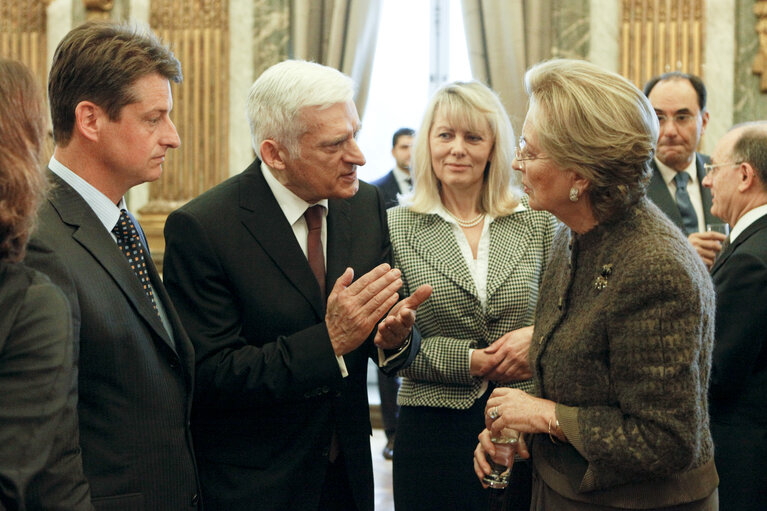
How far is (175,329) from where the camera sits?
6.24 ft

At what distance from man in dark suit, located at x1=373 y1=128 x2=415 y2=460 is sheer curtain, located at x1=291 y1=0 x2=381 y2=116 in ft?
1.97

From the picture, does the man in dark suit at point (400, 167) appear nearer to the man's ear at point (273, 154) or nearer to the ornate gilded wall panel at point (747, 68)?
the ornate gilded wall panel at point (747, 68)

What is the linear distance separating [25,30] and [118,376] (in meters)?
5.42

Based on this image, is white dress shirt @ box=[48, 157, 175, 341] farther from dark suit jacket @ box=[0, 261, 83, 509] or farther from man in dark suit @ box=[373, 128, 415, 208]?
man in dark suit @ box=[373, 128, 415, 208]

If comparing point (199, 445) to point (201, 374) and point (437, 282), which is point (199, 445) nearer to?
point (201, 374)

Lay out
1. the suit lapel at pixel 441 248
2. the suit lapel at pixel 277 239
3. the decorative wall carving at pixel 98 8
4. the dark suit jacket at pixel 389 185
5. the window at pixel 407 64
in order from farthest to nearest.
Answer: the window at pixel 407 64
the decorative wall carving at pixel 98 8
the dark suit jacket at pixel 389 185
the suit lapel at pixel 441 248
the suit lapel at pixel 277 239

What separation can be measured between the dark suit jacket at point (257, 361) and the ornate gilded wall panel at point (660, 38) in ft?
14.1

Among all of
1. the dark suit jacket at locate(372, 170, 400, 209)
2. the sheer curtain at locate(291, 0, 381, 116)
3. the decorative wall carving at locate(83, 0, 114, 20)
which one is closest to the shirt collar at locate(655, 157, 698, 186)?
the dark suit jacket at locate(372, 170, 400, 209)

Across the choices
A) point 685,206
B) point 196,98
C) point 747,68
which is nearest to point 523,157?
point 685,206

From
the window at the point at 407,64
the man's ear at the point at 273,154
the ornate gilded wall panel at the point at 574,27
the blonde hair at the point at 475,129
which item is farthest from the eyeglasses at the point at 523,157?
the window at the point at 407,64

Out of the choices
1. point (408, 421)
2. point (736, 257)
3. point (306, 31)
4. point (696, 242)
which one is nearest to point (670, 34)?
point (306, 31)

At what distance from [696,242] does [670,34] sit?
124 inches

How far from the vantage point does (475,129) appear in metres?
2.75

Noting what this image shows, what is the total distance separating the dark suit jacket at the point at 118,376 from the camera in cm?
164
